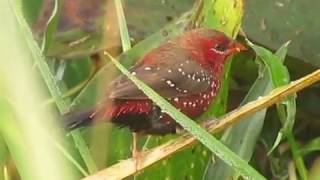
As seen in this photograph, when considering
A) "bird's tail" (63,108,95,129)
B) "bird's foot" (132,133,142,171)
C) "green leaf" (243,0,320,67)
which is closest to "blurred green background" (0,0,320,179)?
"green leaf" (243,0,320,67)

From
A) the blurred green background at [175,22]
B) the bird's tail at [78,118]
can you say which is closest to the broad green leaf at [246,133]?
the blurred green background at [175,22]

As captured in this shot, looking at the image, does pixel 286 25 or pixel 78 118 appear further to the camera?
pixel 286 25

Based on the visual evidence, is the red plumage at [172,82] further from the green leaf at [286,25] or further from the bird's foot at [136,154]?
the green leaf at [286,25]

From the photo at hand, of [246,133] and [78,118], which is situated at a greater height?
[78,118]

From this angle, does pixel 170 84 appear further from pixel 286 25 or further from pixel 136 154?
pixel 286 25

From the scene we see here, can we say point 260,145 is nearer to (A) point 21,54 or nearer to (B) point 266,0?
(B) point 266,0

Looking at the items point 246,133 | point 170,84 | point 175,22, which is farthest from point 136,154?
point 175,22

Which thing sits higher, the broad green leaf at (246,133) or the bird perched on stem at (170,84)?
the bird perched on stem at (170,84)

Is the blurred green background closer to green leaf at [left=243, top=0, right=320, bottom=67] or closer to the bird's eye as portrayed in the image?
green leaf at [left=243, top=0, right=320, bottom=67]
